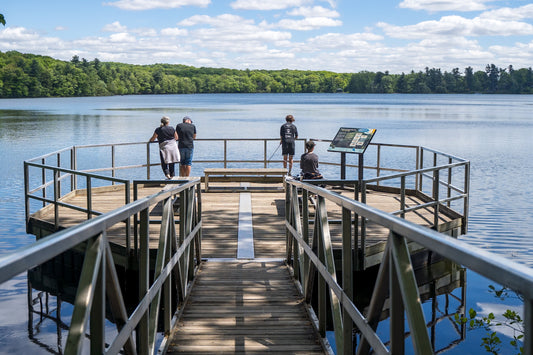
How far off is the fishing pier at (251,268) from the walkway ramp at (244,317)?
16 mm

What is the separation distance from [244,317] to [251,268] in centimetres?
215

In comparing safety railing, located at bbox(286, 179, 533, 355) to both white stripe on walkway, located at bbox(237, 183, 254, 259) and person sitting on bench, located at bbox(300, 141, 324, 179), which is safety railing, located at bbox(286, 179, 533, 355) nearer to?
white stripe on walkway, located at bbox(237, 183, 254, 259)

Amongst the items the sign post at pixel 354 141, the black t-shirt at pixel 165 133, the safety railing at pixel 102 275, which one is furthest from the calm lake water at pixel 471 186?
the black t-shirt at pixel 165 133

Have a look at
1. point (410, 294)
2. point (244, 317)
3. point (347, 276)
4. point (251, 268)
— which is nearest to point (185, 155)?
point (251, 268)

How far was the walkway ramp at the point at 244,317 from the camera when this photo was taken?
4.64 metres

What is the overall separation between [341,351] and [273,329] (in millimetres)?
1273

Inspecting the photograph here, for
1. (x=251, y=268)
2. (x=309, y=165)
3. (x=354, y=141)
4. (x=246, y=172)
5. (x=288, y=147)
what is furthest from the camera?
(x=288, y=147)

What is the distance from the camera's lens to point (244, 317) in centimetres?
538

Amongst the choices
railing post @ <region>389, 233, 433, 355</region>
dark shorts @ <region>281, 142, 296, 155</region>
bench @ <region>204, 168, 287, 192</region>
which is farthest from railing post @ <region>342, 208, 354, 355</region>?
dark shorts @ <region>281, 142, 296, 155</region>

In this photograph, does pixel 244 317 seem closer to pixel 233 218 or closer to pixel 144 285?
pixel 144 285

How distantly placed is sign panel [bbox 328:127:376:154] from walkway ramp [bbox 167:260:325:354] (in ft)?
19.8

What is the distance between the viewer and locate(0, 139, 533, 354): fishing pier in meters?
2.25

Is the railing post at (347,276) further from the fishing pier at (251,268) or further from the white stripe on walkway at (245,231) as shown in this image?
the white stripe on walkway at (245,231)

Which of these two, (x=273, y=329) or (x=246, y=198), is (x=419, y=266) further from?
(x=273, y=329)
